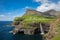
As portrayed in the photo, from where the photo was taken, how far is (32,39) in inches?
5128

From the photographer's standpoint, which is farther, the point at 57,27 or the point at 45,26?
the point at 45,26

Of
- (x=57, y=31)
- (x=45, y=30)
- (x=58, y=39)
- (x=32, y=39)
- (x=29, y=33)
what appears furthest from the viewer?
(x=45, y=30)

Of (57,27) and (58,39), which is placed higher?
(57,27)

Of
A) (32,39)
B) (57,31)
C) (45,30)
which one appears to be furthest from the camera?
(45,30)

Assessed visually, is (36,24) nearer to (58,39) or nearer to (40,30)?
(40,30)

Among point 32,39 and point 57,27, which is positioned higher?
point 57,27

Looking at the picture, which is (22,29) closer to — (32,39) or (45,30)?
(45,30)

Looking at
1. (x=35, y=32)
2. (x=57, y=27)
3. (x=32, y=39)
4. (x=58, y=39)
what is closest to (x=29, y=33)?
(x=35, y=32)

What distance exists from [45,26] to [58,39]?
13825 centimetres

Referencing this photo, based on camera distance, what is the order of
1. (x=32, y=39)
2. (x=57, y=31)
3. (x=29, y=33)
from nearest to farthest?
(x=57, y=31) → (x=32, y=39) → (x=29, y=33)

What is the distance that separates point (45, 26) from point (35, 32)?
20036 millimetres

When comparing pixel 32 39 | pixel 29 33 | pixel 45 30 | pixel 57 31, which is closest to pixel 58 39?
pixel 57 31

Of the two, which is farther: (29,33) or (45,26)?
(45,26)

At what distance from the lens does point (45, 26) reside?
185375 mm
